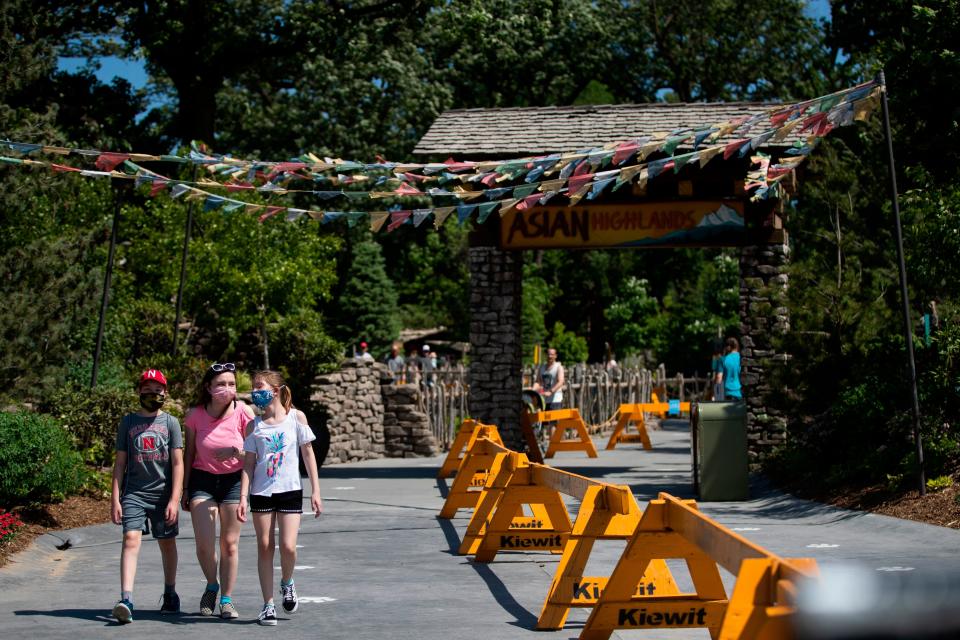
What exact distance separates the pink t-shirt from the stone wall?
13996 mm

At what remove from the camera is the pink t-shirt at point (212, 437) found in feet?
29.5

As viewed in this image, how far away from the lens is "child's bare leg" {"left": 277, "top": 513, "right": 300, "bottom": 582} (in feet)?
28.5

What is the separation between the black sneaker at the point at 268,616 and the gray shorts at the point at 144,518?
873 millimetres

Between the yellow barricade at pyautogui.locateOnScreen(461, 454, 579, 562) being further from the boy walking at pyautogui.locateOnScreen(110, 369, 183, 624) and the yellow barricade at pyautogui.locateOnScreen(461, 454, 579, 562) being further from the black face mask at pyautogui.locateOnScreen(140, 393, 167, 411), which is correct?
the black face mask at pyautogui.locateOnScreen(140, 393, 167, 411)

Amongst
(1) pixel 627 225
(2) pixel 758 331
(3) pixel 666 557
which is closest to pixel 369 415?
(1) pixel 627 225

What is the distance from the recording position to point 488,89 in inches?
1905

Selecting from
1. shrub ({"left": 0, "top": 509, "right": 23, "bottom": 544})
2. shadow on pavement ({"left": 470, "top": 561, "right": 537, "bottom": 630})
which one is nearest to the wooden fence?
shrub ({"left": 0, "top": 509, "right": 23, "bottom": 544})

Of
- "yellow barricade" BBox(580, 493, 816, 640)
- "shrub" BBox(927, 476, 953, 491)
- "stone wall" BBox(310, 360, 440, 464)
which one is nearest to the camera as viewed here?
Result: "yellow barricade" BBox(580, 493, 816, 640)

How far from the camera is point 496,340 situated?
21.3 m

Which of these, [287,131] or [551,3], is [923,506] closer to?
[287,131]

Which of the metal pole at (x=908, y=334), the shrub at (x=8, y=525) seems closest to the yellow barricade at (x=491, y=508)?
the shrub at (x=8, y=525)

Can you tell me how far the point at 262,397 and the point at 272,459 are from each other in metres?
0.42

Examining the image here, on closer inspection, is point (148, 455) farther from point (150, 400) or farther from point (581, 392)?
point (581, 392)

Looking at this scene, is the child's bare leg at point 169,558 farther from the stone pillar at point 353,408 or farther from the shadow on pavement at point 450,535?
the stone pillar at point 353,408
